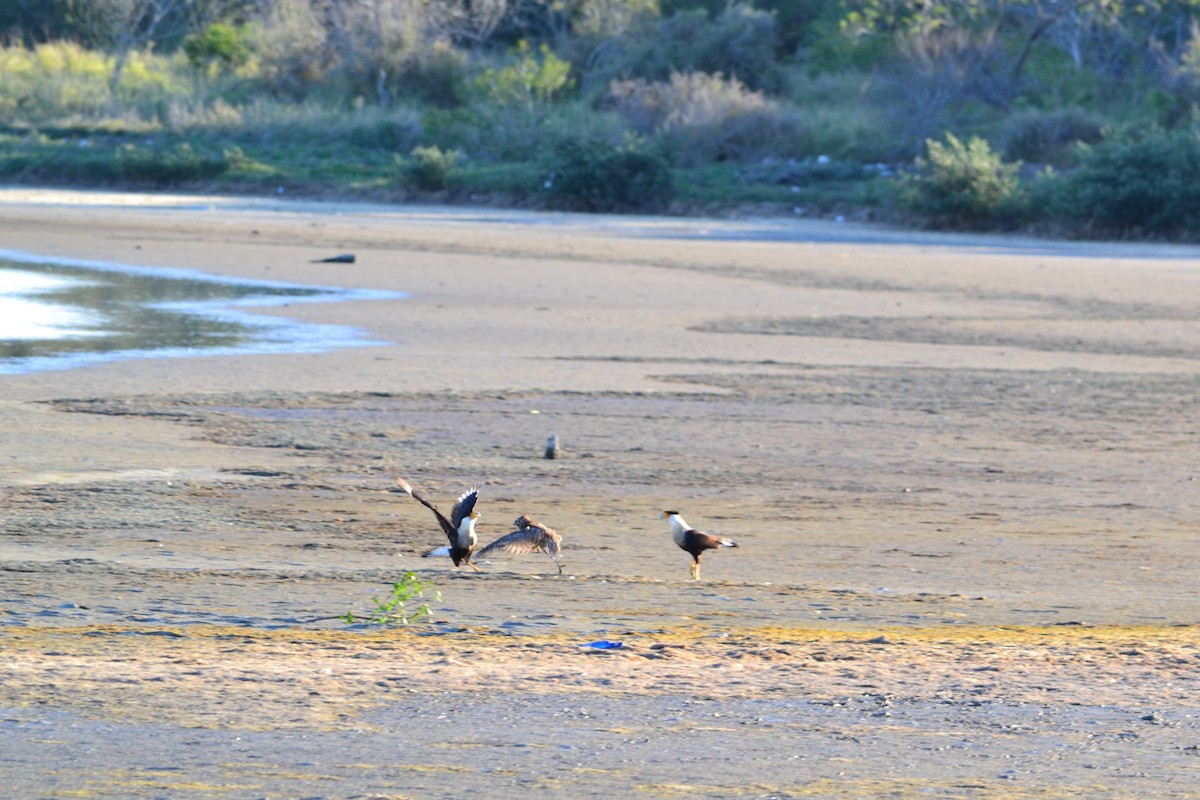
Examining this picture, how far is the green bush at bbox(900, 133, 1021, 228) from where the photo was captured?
33719mm

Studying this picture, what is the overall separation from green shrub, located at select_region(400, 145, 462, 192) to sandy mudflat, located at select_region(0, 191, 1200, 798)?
2138 cm

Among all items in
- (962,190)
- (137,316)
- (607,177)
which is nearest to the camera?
(137,316)

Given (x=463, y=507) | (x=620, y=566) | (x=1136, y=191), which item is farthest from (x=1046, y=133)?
(x=463, y=507)

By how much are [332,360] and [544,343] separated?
2304mm

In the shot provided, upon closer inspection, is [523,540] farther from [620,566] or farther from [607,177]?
[607,177]

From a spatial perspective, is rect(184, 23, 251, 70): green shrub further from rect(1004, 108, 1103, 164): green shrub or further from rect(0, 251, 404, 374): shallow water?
rect(0, 251, 404, 374): shallow water

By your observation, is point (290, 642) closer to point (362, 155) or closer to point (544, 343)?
point (544, 343)

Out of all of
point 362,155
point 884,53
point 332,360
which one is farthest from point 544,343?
point 884,53

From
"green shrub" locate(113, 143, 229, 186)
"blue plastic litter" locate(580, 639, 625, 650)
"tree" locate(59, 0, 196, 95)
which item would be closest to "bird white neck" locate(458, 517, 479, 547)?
"blue plastic litter" locate(580, 639, 625, 650)

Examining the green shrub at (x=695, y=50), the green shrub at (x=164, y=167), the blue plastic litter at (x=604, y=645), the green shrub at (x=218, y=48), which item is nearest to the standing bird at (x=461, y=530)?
the blue plastic litter at (x=604, y=645)

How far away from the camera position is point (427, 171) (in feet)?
129

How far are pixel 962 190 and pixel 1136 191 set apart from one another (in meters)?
3.19

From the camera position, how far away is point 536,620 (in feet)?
21.1

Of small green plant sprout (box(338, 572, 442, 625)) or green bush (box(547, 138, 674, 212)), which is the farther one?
green bush (box(547, 138, 674, 212))
